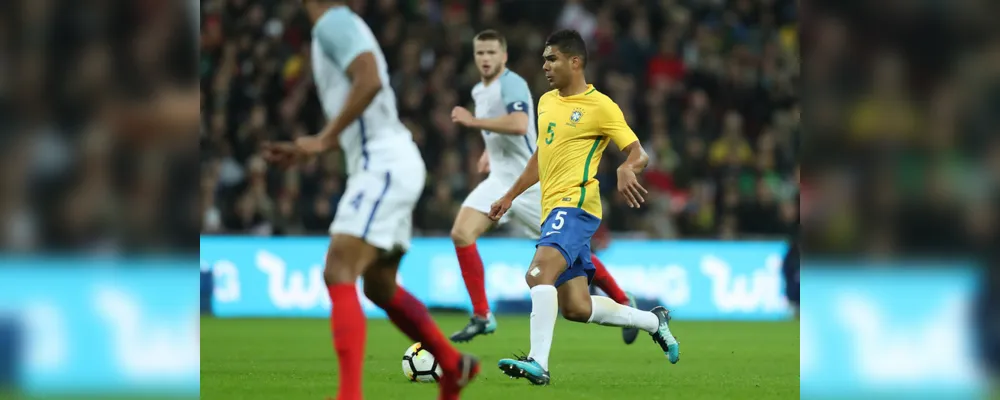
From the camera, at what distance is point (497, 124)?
9641mm

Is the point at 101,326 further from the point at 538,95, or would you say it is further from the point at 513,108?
the point at 538,95

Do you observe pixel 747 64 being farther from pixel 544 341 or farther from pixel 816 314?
pixel 816 314

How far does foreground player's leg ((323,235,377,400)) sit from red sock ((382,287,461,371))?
26 centimetres

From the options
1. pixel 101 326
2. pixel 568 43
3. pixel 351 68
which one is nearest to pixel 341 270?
pixel 351 68

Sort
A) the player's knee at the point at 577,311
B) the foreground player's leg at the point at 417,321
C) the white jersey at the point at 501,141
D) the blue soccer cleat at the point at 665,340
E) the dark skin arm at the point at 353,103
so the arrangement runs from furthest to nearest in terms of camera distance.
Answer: the white jersey at the point at 501,141
the blue soccer cleat at the point at 665,340
the player's knee at the point at 577,311
the foreground player's leg at the point at 417,321
the dark skin arm at the point at 353,103

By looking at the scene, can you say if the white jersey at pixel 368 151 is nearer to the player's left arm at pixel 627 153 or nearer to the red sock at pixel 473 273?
the player's left arm at pixel 627 153

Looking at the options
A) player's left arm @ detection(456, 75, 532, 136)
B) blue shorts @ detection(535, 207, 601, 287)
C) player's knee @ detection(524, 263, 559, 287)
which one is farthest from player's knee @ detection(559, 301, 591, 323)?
player's left arm @ detection(456, 75, 532, 136)

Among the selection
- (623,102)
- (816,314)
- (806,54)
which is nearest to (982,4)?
(806,54)

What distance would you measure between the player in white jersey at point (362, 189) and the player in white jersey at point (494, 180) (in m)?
3.78

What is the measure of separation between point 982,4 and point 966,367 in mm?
1505

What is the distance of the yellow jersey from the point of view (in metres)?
8.10

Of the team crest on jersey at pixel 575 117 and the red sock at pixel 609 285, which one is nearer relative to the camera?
the team crest on jersey at pixel 575 117

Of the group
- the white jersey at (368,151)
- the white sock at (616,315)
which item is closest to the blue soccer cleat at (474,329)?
the white sock at (616,315)

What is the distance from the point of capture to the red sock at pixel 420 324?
6.16 metres
